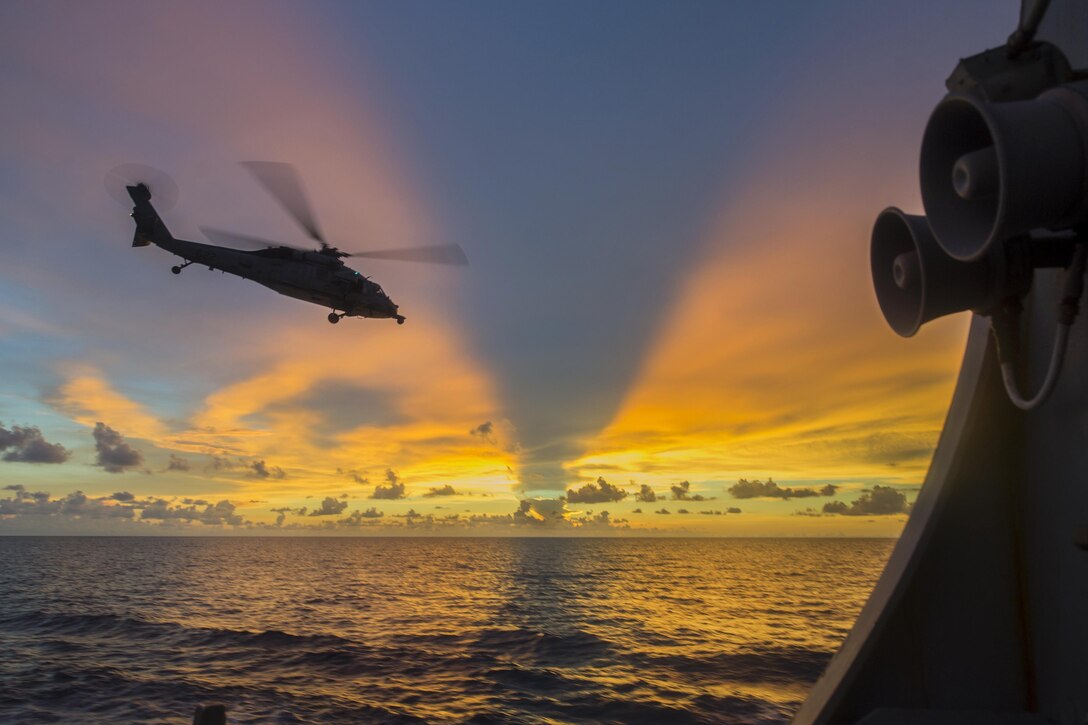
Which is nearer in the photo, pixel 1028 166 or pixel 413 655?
pixel 1028 166

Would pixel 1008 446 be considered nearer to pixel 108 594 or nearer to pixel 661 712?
pixel 661 712

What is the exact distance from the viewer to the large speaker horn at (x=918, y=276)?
4664 millimetres

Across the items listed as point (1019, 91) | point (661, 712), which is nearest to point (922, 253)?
point (1019, 91)

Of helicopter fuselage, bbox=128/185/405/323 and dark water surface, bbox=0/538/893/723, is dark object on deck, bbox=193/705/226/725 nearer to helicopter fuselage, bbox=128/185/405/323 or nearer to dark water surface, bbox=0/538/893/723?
dark water surface, bbox=0/538/893/723

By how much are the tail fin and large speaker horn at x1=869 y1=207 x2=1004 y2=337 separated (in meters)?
36.6

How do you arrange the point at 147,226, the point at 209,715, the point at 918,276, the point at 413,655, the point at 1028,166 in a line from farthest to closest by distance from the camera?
1. the point at 147,226
2. the point at 413,655
3. the point at 209,715
4. the point at 918,276
5. the point at 1028,166

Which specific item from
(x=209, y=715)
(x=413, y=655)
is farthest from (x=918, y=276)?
(x=413, y=655)

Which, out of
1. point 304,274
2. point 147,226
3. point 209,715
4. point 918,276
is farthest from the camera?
point 147,226

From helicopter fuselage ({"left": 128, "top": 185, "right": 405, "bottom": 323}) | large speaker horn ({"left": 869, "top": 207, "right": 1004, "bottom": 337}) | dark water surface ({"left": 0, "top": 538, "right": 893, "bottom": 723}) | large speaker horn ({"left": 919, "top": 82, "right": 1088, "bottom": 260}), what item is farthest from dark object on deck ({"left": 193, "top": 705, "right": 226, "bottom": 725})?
helicopter fuselage ({"left": 128, "top": 185, "right": 405, "bottom": 323})

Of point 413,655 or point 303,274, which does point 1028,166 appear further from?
point 413,655

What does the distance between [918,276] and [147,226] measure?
1556 inches

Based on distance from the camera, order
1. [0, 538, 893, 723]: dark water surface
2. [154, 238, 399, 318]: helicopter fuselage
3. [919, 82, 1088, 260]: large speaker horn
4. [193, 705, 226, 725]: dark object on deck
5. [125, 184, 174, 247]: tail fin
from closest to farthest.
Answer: [919, 82, 1088, 260]: large speaker horn < [193, 705, 226, 725]: dark object on deck < [0, 538, 893, 723]: dark water surface < [154, 238, 399, 318]: helicopter fuselage < [125, 184, 174, 247]: tail fin

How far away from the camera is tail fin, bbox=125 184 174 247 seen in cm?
3406

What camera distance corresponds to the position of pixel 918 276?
5.06 m
